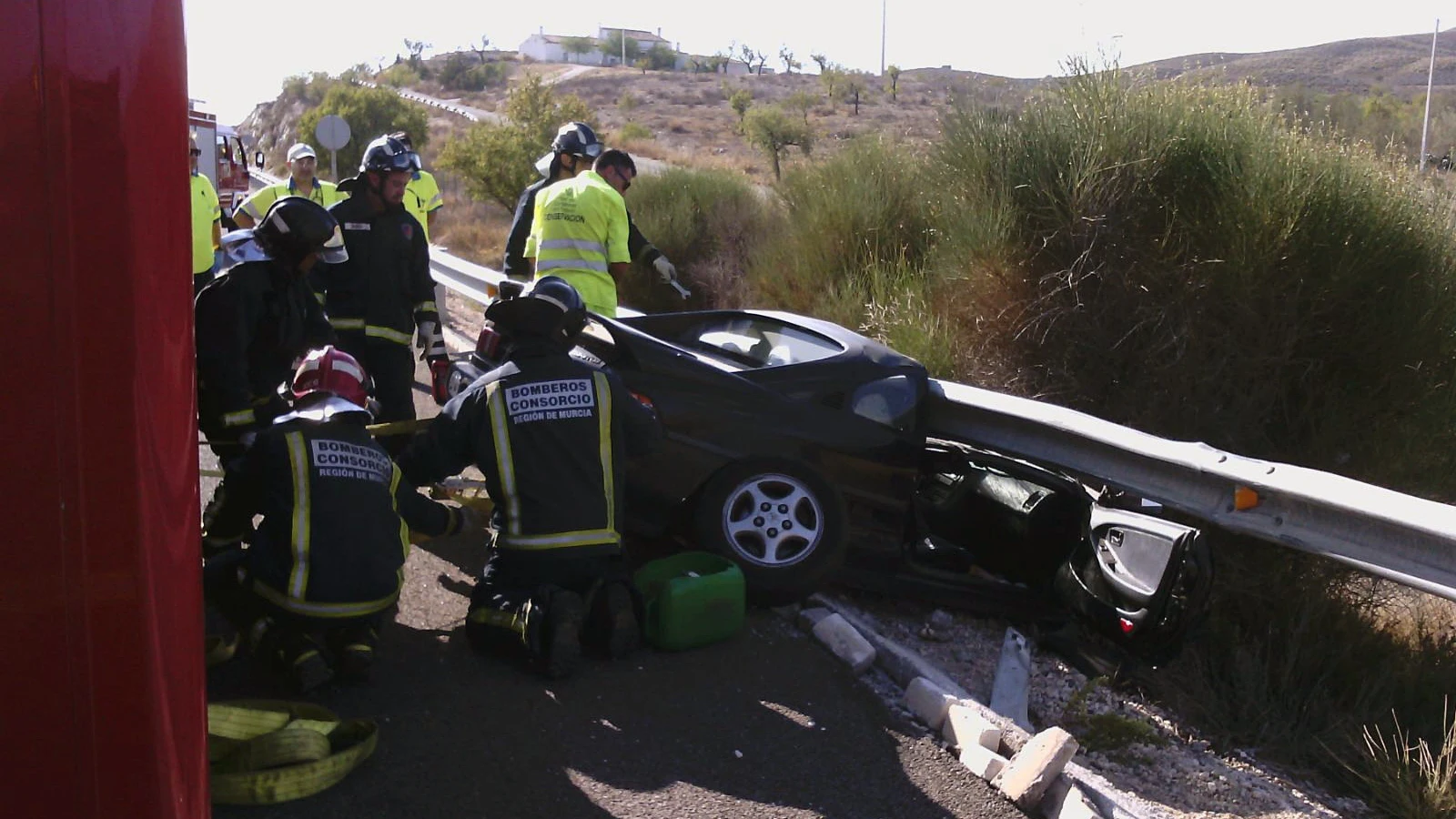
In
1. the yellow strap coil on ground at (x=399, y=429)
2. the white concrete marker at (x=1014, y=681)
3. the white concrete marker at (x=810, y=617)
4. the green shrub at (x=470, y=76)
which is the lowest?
the white concrete marker at (x=1014, y=681)

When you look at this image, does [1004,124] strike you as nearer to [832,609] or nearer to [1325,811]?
[832,609]

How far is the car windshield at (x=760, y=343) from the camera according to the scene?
6.26 m

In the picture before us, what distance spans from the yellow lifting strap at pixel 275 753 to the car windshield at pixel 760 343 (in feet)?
9.15

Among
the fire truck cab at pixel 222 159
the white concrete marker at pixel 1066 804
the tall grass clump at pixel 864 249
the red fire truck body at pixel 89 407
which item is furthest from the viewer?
the fire truck cab at pixel 222 159

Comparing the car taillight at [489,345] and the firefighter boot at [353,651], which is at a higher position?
the car taillight at [489,345]

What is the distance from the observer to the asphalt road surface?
3.87 m

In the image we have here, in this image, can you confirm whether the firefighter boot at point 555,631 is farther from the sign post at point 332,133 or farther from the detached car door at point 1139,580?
the sign post at point 332,133

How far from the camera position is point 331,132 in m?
21.0

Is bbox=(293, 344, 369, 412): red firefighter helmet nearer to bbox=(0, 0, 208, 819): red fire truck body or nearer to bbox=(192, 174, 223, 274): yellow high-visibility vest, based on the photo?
bbox=(0, 0, 208, 819): red fire truck body

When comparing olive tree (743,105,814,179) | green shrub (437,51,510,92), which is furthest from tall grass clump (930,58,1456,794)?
green shrub (437,51,510,92)

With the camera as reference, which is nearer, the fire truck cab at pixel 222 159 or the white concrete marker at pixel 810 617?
the white concrete marker at pixel 810 617

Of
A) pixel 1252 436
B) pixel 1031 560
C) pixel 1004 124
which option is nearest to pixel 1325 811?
pixel 1031 560

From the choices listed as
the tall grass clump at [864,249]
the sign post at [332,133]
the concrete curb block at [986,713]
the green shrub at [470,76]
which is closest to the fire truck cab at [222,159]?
the sign post at [332,133]

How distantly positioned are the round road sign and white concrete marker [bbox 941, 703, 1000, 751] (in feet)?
59.5
